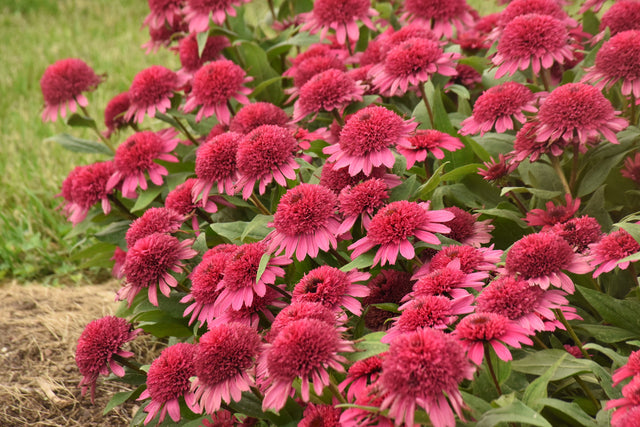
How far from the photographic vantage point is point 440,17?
8.93 ft

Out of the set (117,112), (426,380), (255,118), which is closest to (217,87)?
(255,118)

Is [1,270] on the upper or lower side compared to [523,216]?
lower

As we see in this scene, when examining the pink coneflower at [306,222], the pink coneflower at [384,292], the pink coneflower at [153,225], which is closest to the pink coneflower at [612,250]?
the pink coneflower at [384,292]

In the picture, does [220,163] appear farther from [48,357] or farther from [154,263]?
[48,357]

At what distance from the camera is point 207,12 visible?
2.77m

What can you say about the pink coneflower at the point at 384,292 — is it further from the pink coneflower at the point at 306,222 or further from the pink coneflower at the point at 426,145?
the pink coneflower at the point at 426,145

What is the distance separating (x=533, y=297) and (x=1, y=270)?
Result: 2940 mm

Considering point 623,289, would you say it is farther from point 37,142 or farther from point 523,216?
point 37,142

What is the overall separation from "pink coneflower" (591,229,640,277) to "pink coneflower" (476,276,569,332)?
18 cm

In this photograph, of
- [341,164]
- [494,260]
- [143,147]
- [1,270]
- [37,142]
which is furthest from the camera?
[37,142]

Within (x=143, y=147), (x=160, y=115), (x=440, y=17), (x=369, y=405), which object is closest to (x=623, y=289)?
(x=369, y=405)

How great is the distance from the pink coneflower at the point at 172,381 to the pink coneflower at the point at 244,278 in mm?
164

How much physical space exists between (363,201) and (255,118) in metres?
0.76

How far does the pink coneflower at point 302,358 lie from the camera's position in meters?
1.28
